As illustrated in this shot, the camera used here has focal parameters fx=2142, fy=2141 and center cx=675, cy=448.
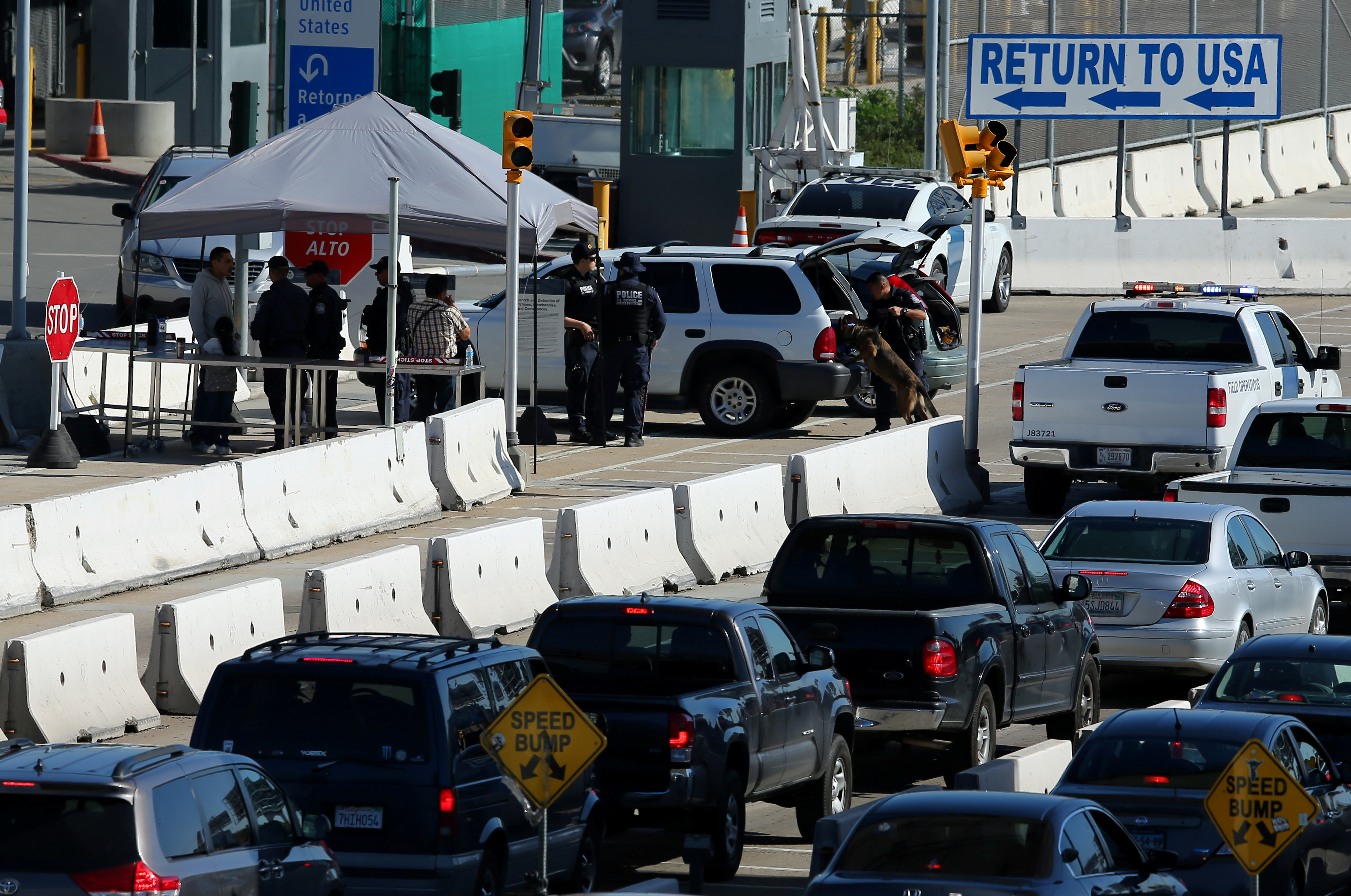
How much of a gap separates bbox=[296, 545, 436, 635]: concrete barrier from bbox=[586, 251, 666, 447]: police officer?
25.3 feet

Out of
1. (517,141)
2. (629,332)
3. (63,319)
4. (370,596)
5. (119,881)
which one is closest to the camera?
(119,881)

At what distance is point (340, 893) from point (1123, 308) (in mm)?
14229

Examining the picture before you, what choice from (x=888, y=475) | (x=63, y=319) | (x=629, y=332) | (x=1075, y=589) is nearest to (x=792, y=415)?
(x=629, y=332)

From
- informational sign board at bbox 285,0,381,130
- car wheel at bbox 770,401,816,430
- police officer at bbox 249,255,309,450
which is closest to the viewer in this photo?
police officer at bbox 249,255,309,450

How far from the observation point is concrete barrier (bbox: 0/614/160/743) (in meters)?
11.7

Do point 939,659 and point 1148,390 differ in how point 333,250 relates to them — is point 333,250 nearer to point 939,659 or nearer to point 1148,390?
point 1148,390

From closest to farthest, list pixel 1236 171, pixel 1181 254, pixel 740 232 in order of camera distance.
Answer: pixel 740 232 < pixel 1181 254 < pixel 1236 171

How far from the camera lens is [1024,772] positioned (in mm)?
10984

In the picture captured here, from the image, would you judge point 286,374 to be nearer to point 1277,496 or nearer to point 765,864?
point 1277,496

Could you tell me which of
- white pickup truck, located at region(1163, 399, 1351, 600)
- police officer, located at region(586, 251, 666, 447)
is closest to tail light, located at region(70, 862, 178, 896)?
white pickup truck, located at region(1163, 399, 1351, 600)

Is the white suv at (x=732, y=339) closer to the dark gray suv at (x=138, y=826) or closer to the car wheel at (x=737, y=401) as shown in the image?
→ the car wheel at (x=737, y=401)

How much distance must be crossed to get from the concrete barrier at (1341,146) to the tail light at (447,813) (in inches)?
1813

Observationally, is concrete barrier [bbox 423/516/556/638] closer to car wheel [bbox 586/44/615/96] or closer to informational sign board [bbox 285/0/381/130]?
informational sign board [bbox 285/0/381/130]

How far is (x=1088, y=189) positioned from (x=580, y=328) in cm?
2408
